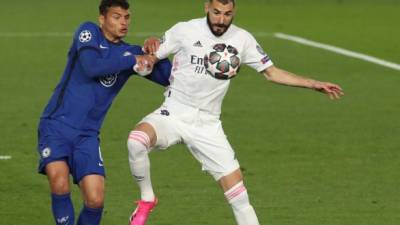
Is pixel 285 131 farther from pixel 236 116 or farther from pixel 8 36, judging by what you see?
pixel 8 36

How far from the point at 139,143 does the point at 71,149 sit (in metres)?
0.68

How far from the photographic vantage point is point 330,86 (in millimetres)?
12922

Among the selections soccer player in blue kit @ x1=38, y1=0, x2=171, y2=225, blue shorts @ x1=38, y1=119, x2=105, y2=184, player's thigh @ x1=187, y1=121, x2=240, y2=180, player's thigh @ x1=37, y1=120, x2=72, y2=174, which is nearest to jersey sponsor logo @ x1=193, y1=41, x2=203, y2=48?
soccer player in blue kit @ x1=38, y1=0, x2=171, y2=225

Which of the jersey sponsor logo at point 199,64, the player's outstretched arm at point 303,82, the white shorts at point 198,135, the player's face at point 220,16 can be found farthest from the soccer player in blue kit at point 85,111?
the player's outstretched arm at point 303,82

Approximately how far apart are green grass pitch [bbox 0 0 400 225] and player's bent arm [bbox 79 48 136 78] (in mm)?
2411

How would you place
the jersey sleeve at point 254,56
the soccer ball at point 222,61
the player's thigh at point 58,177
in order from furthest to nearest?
the jersey sleeve at point 254,56 → the soccer ball at point 222,61 → the player's thigh at point 58,177

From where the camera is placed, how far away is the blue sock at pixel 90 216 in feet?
41.4

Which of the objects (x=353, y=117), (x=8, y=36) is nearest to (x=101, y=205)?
(x=353, y=117)

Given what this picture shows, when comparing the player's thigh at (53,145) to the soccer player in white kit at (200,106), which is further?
the soccer player in white kit at (200,106)

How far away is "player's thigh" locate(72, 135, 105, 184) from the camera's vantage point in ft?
41.1

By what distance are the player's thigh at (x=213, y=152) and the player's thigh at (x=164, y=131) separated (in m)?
0.16

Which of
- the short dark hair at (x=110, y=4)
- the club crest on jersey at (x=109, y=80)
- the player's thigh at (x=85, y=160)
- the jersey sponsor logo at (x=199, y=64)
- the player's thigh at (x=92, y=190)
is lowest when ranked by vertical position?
the player's thigh at (x=92, y=190)

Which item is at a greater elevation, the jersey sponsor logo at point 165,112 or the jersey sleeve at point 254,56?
the jersey sleeve at point 254,56

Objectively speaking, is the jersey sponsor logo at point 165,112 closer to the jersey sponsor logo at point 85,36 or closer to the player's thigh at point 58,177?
the jersey sponsor logo at point 85,36
